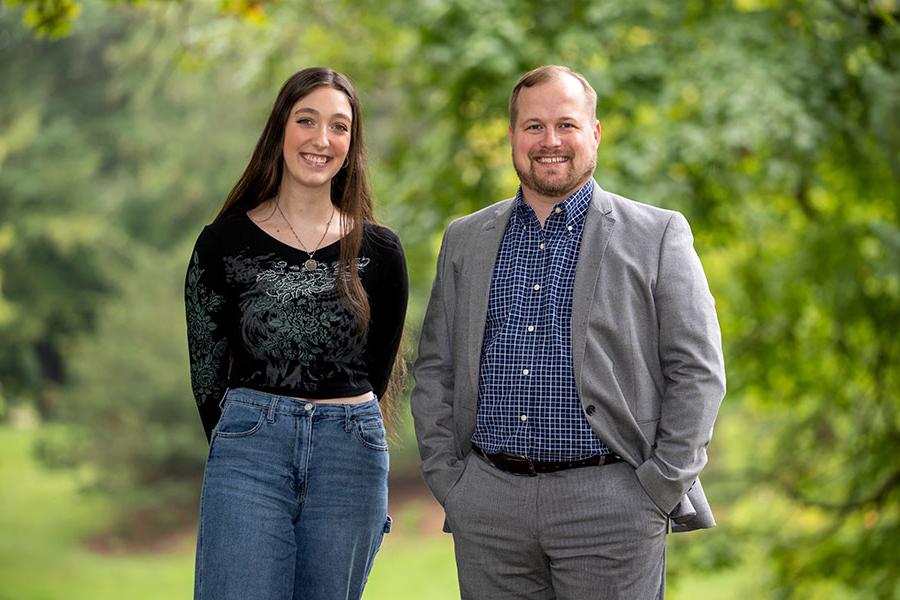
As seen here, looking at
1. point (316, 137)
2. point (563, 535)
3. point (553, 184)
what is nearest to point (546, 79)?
point (553, 184)

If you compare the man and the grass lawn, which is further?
the grass lawn

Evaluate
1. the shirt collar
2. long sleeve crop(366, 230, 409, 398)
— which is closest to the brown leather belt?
long sleeve crop(366, 230, 409, 398)

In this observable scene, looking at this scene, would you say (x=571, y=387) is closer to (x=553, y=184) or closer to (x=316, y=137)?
(x=553, y=184)

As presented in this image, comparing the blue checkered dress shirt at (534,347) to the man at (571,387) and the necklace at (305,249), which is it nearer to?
the man at (571,387)

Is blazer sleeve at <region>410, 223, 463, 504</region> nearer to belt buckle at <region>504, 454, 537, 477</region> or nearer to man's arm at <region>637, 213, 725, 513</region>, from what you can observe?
belt buckle at <region>504, 454, 537, 477</region>

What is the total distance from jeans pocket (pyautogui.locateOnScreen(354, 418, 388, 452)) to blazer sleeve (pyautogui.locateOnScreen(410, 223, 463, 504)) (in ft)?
0.30

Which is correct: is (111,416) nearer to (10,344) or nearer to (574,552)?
(10,344)

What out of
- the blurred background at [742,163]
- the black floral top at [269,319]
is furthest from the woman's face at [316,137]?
the blurred background at [742,163]

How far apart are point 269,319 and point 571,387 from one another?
705 mm

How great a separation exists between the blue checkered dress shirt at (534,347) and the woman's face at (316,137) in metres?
0.46

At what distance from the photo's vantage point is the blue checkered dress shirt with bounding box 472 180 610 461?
2559mm

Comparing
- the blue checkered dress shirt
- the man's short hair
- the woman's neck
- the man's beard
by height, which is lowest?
the blue checkered dress shirt

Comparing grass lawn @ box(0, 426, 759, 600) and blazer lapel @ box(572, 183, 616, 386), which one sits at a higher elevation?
blazer lapel @ box(572, 183, 616, 386)

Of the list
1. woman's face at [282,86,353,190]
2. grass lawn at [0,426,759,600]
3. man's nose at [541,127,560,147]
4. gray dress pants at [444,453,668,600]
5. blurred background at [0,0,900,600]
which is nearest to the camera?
gray dress pants at [444,453,668,600]
